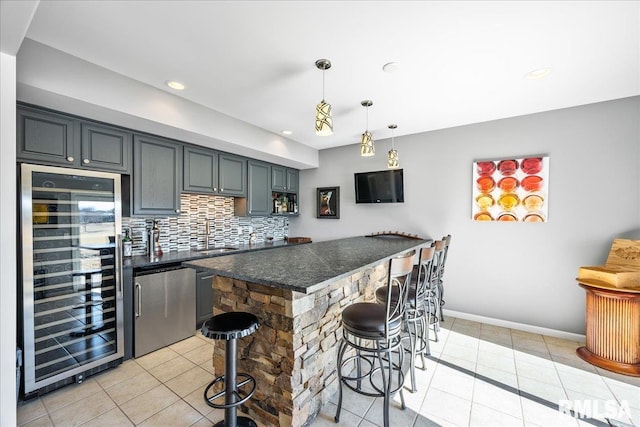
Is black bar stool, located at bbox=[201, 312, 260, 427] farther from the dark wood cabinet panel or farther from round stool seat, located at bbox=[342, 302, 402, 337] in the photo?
the dark wood cabinet panel

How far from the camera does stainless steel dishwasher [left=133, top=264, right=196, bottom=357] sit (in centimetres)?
260

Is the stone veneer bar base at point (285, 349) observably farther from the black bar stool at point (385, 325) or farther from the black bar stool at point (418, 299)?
the black bar stool at point (418, 299)

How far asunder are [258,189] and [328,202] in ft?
4.18

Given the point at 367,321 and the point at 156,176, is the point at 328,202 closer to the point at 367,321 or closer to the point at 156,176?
the point at 156,176

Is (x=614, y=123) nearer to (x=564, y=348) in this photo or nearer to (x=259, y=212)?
(x=564, y=348)

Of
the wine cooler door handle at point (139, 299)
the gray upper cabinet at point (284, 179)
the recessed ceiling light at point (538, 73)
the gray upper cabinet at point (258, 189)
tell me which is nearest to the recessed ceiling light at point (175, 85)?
the gray upper cabinet at point (258, 189)

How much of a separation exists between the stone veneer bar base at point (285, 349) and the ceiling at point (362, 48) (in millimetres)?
1635

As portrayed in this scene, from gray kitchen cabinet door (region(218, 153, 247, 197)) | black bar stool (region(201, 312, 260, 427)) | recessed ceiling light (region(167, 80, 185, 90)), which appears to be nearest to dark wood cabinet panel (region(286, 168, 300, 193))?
gray kitchen cabinet door (region(218, 153, 247, 197))

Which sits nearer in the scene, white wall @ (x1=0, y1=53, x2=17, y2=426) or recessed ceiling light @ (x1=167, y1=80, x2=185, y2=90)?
white wall @ (x1=0, y1=53, x2=17, y2=426)

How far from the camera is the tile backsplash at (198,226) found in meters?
3.21

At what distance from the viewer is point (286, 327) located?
→ 160 centimetres

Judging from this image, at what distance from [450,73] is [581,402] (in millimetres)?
2777

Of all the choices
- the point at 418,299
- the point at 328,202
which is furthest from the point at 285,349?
the point at 328,202
